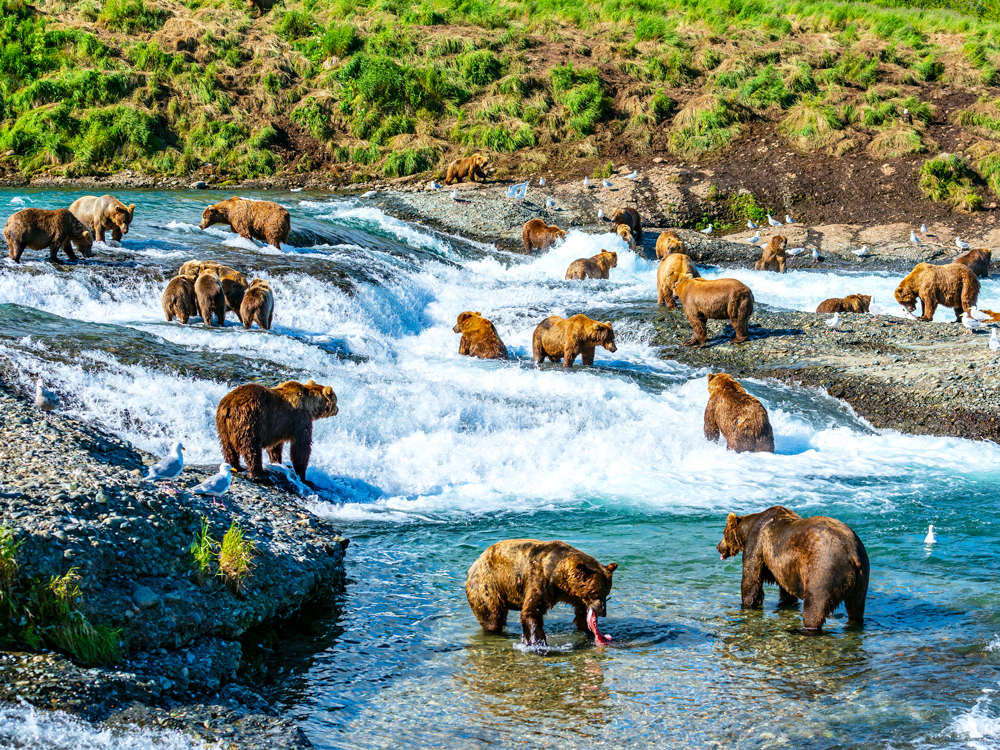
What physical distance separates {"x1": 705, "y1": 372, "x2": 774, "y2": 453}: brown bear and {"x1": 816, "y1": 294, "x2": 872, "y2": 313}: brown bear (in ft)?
22.4

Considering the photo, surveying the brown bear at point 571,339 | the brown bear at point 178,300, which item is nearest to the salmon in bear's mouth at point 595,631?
the brown bear at point 571,339

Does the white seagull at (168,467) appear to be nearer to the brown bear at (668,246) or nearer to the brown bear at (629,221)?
the brown bear at (668,246)

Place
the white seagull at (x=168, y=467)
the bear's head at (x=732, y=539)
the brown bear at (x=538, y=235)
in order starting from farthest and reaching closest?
the brown bear at (x=538, y=235) → the bear's head at (x=732, y=539) → the white seagull at (x=168, y=467)

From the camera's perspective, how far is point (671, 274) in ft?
55.8

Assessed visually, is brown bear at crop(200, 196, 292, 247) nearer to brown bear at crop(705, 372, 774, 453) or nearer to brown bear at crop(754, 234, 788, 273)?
brown bear at crop(705, 372, 774, 453)

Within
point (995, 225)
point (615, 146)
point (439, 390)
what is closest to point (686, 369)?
point (439, 390)

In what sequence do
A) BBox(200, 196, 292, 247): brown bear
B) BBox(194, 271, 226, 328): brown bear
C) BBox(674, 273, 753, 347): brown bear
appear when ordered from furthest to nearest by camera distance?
BBox(200, 196, 292, 247): brown bear → BBox(674, 273, 753, 347): brown bear → BBox(194, 271, 226, 328): brown bear

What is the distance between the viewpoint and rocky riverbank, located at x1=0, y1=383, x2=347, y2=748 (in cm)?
462

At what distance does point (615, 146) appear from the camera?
3116 cm

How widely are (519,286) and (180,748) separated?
15.8m

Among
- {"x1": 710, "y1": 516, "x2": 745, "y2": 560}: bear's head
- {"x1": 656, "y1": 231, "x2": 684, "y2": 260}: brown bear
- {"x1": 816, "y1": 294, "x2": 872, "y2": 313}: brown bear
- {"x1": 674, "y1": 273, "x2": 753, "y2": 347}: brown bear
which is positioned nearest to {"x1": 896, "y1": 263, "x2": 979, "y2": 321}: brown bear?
{"x1": 816, "y1": 294, "x2": 872, "y2": 313}: brown bear

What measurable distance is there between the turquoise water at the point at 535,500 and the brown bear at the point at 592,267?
468 millimetres

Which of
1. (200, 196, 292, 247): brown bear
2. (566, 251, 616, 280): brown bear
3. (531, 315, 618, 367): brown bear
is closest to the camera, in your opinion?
(531, 315, 618, 367): brown bear

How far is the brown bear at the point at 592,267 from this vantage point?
19.9 metres
